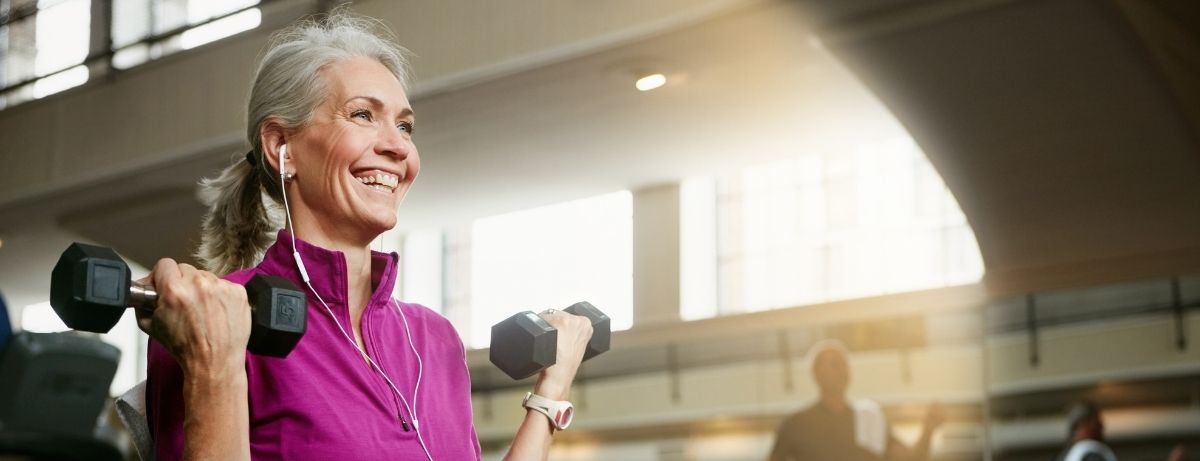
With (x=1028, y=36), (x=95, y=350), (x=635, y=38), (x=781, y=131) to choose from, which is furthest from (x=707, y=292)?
(x=95, y=350)

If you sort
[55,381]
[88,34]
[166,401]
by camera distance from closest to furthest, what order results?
[166,401]
[55,381]
[88,34]

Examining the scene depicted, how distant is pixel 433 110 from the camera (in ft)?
24.3

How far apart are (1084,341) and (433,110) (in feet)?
11.8

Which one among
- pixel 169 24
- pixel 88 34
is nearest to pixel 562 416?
pixel 169 24

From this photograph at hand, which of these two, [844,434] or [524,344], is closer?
[524,344]

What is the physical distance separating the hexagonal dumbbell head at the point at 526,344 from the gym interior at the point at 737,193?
2206 millimetres

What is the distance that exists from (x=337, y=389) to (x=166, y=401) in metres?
0.17

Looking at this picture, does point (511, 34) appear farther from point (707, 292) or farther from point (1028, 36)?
point (707, 292)

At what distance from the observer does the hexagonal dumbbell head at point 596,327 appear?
1848 mm

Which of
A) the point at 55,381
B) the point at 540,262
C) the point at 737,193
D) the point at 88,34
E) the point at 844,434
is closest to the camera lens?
the point at 55,381

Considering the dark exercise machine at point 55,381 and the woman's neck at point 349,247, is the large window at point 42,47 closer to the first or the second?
the dark exercise machine at point 55,381

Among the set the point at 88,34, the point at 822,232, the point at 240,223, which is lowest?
the point at 240,223

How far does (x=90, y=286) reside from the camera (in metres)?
1.26

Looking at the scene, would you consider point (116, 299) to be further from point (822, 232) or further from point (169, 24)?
point (169, 24)
